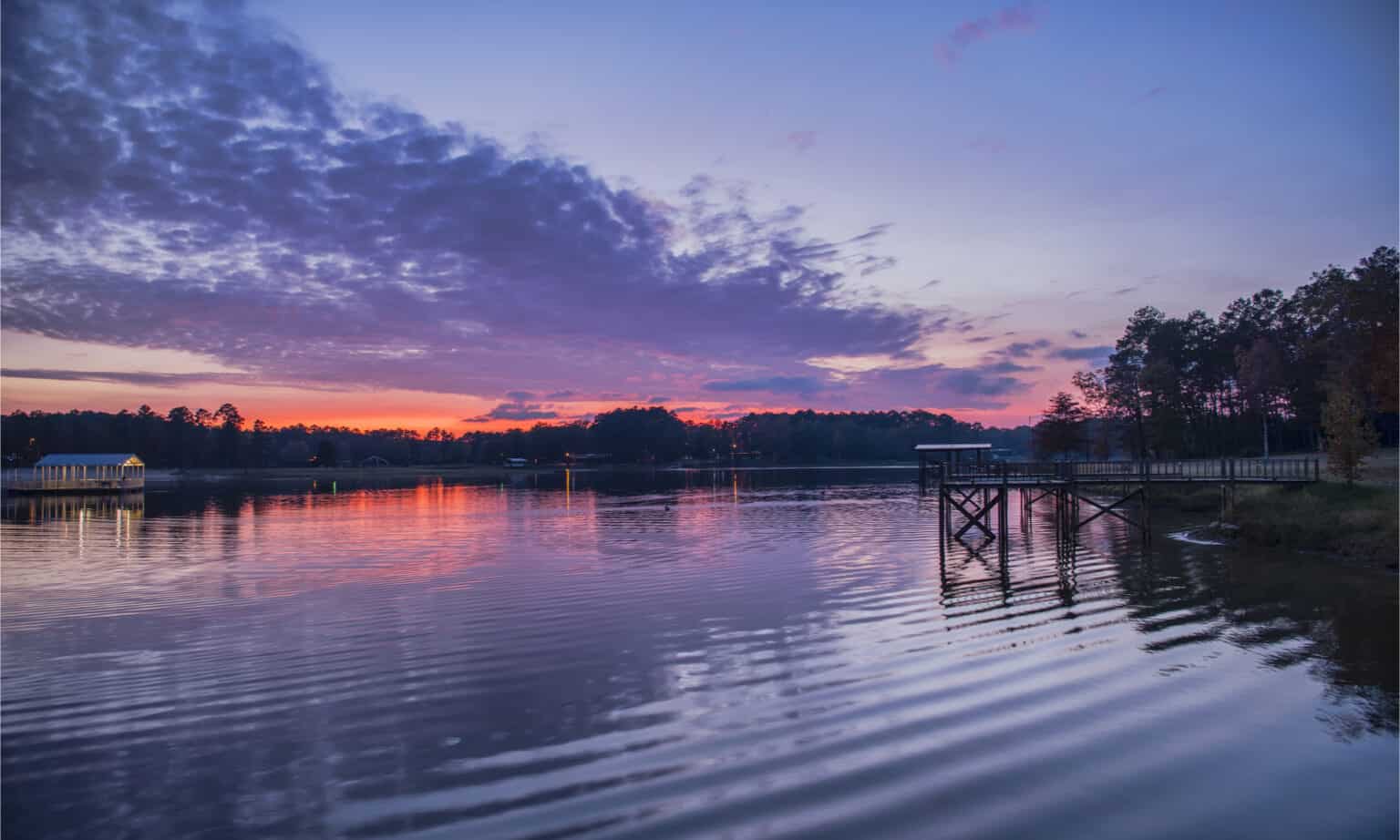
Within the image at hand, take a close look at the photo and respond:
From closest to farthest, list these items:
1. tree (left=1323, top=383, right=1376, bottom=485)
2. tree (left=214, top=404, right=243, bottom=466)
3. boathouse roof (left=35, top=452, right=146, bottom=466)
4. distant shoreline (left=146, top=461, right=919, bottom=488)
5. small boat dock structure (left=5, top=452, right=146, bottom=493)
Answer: tree (left=1323, top=383, right=1376, bottom=485)
small boat dock structure (left=5, top=452, right=146, bottom=493)
boathouse roof (left=35, top=452, right=146, bottom=466)
distant shoreline (left=146, top=461, right=919, bottom=488)
tree (left=214, top=404, right=243, bottom=466)

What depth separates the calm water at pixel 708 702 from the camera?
920cm

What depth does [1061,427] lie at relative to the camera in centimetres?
7625

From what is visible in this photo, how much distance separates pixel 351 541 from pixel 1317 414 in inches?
3041

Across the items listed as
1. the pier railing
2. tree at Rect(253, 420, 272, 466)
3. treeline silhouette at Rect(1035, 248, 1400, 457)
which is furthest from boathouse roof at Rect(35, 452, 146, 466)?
treeline silhouette at Rect(1035, 248, 1400, 457)

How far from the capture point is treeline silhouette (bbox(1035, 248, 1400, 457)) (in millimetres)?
56250

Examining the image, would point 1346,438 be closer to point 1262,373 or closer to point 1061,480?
point 1061,480

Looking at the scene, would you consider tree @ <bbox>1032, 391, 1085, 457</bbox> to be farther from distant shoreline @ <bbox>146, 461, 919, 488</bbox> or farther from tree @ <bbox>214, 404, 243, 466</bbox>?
tree @ <bbox>214, 404, 243, 466</bbox>

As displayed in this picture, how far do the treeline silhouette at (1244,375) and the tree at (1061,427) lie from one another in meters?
0.11

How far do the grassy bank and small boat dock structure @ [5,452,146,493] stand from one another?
318ft

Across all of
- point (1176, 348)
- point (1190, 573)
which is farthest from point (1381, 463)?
point (1176, 348)

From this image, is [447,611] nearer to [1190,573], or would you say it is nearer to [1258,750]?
[1258,750]

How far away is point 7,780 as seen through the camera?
32.7 feet

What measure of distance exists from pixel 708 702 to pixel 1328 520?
27159 millimetres

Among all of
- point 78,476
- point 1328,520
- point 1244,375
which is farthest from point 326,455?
point 1328,520
